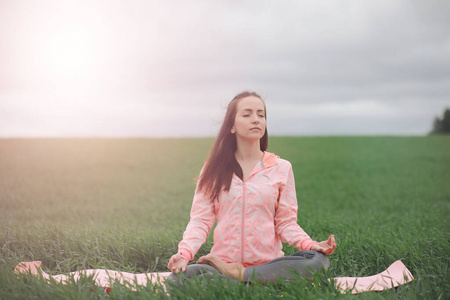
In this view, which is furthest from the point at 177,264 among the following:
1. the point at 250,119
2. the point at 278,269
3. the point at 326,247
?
the point at 250,119

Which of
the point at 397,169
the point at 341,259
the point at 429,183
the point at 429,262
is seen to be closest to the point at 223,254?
the point at 341,259

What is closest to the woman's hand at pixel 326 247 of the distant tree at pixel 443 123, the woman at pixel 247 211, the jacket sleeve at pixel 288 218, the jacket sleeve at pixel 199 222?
the woman at pixel 247 211

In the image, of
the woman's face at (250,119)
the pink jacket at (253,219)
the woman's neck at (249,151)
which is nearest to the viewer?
the pink jacket at (253,219)

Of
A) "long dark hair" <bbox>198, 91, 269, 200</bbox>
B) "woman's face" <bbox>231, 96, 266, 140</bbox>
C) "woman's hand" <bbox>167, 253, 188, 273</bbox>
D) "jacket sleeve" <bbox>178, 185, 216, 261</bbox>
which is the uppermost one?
"woman's face" <bbox>231, 96, 266, 140</bbox>

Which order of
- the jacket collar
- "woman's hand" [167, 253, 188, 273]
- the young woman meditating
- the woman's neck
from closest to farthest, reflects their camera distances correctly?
1. "woman's hand" [167, 253, 188, 273]
2. the young woman meditating
3. the jacket collar
4. the woman's neck

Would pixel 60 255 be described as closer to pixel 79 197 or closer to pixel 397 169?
pixel 79 197

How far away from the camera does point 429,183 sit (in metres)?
15.4

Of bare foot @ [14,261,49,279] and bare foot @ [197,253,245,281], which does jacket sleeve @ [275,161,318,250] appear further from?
bare foot @ [14,261,49,279]

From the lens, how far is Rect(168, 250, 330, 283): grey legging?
382cm

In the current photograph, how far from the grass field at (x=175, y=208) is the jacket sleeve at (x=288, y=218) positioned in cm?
48

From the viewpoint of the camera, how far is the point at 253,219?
4.00m

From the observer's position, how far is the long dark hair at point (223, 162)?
4.16m

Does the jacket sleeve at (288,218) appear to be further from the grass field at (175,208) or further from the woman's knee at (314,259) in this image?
the grass field at (175,208)

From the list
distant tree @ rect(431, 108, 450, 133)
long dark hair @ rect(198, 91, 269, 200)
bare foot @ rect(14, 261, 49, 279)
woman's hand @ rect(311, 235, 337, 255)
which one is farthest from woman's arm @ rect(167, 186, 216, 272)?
distant tree @ rect(431, 108, 450, 133)
